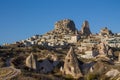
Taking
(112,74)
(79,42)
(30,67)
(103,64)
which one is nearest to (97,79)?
(112,74)

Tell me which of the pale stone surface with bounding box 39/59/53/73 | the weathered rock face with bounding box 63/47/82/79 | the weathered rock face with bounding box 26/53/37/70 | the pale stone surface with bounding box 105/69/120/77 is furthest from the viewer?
the weathered rock face with bounding box 26/53/37/70

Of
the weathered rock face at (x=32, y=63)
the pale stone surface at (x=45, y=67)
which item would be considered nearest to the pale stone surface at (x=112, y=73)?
the pale stone surface at (x=45, y=67)

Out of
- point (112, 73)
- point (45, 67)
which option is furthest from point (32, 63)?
point (112, 73)

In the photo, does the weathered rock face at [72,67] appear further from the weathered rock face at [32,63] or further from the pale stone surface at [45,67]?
the weathered rock face at [32,63]

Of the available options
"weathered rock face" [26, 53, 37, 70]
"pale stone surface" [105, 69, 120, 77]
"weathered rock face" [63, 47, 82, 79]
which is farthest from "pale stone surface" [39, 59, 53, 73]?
"pale stone surface" [105, 69, 120, 77]

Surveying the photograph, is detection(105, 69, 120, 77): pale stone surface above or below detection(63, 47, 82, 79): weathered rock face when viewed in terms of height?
below

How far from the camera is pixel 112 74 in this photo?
288 ft

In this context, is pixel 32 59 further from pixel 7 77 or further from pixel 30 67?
pixel 7 77

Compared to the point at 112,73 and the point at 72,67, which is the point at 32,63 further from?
the point at 112,73

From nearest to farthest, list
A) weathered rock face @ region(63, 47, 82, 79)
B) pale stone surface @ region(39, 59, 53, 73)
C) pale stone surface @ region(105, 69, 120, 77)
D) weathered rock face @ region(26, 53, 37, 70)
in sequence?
pale stone surface @ region(105, 69, 120, 77) → weathered rock face @ region(63, 47, 82, 79) → pale stone surface @ region(39, 59, 53, 73) → weathered rock face @ region(26, 53, 37, 70)

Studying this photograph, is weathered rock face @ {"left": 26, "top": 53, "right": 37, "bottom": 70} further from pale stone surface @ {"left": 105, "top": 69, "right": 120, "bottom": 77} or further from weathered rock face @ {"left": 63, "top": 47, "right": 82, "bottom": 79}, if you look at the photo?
pale stone surface @ {"left": 105, "top": 69, "right": 120, "bottom": 77}

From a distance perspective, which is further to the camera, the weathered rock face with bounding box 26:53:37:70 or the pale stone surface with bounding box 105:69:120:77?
the weathered rock face with bounding box 26:53:37:70

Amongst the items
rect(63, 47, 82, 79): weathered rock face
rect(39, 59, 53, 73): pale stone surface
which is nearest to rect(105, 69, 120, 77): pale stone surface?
rect(63, 47, 82, 79): weathered rock face

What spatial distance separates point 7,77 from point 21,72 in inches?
199
